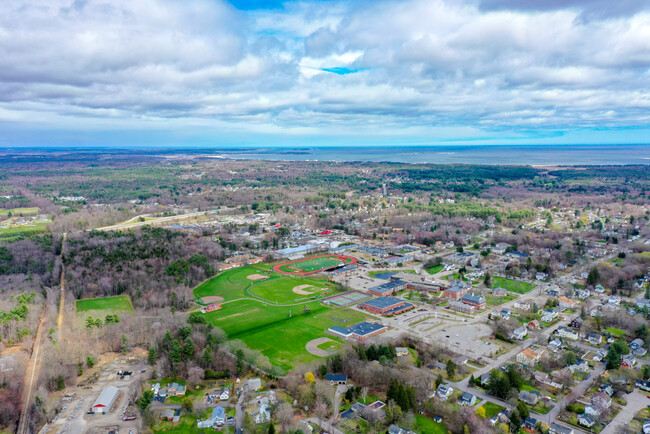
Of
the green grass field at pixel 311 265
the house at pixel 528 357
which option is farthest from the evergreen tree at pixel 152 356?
the house at pixel 528 357

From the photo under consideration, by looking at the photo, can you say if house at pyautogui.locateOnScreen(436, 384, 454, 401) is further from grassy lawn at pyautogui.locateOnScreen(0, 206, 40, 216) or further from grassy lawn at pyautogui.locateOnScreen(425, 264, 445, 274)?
grassy lawn at pyautogui.locateOnScreen(0, 206, 40, 216)

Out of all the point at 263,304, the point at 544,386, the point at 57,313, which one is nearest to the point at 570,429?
the point at 544,386

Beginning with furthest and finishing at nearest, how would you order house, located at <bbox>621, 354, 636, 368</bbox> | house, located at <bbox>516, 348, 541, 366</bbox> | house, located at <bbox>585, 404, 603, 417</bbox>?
house, located at <bbox>516, 348, 541, 366</bbox>
house, located at <bbox>621, 354, 636, 368</bbox>
house, located at <bbox>585, 404, 603, 417</bbox>

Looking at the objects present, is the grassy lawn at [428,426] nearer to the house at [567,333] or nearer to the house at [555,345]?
the house at [555,345]

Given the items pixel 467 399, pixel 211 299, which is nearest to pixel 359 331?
pixel 467 399

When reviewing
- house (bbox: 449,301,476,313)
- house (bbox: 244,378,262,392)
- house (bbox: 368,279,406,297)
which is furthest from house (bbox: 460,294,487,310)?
house (bbox: 244,378,262,392)

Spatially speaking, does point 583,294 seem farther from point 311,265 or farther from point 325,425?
point 325,425
